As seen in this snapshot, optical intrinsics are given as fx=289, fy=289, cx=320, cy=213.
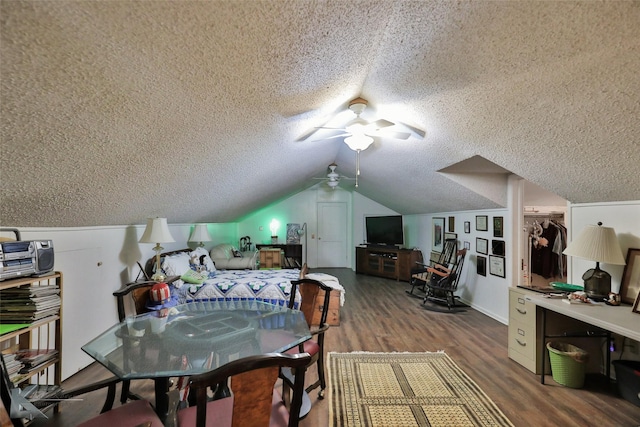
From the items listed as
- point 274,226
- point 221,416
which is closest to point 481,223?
point 221,416

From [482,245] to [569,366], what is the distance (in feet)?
7.86

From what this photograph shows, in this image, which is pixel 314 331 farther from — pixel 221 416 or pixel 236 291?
pixel 236 291

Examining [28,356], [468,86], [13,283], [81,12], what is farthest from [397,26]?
[28,356]

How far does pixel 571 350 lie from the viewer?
264 cm

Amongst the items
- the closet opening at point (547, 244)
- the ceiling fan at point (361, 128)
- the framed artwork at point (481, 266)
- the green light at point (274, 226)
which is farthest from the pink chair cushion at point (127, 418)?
the green light at point (274, 226)

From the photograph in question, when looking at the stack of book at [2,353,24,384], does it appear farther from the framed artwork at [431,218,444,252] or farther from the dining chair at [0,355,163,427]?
the framed artwork at [431,218,444,252]

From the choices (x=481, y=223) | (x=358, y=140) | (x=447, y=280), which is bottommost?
(x=447, y=280)

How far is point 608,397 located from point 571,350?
1.28 ft

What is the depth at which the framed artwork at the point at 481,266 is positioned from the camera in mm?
4583

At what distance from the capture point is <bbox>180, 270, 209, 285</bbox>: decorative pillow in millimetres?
3764

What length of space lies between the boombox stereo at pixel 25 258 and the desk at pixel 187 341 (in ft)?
1.96

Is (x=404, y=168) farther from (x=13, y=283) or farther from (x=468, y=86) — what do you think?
(x=13, y=283)

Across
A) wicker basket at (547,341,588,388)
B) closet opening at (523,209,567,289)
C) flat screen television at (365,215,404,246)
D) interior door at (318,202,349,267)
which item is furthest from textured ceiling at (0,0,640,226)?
interior door at (318,202,349,267)

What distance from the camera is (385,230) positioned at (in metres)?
7.30
